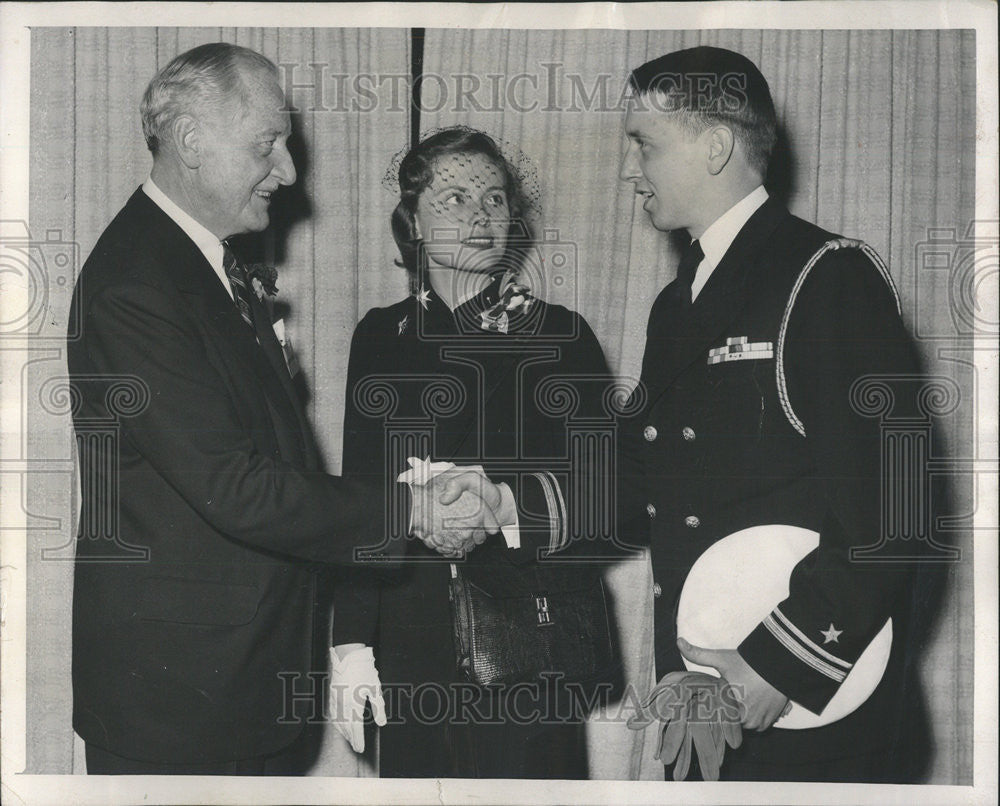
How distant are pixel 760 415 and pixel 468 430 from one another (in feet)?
1.82

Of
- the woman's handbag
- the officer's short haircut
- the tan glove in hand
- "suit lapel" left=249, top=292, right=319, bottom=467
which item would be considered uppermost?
the officer's short haircut

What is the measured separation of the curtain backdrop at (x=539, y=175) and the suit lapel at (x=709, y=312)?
1.8 inches

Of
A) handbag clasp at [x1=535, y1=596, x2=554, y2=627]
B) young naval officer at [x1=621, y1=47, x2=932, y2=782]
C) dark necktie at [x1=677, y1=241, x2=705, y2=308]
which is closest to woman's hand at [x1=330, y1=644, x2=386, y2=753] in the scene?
handbag clasp at [x1=535, y1=596, x2=554, y2=627]

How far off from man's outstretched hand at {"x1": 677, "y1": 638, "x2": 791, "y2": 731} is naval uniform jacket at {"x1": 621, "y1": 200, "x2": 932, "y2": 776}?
0.07ft

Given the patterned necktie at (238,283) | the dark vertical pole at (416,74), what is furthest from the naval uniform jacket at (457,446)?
the dark vertical pole at (416,74)

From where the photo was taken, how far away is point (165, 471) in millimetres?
1922

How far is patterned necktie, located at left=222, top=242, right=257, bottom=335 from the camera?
6.44 feet

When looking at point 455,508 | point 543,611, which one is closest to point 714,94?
point 455,508

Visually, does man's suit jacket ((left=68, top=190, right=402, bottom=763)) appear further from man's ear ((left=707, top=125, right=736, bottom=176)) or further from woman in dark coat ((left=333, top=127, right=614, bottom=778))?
man's ear ((left=707, top=125, right=736, bottom=176))

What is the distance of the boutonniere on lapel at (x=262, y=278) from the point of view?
2.00 metres

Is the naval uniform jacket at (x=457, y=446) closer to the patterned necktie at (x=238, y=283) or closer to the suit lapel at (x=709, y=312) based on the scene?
the suit lapel at (x=709, y=312)

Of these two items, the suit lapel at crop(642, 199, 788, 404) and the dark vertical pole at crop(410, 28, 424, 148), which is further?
the dark vertical pole at crop(410, 28, 424, 148)

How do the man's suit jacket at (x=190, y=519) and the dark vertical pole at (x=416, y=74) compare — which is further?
the dark vertical pole at (x=416, y=74)

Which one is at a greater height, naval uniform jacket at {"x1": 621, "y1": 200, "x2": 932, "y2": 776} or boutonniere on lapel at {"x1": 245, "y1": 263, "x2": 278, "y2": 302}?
boutonniere on lapel at {"x1": 245, "y1": 263, "x2": 278, "y2": 302}
